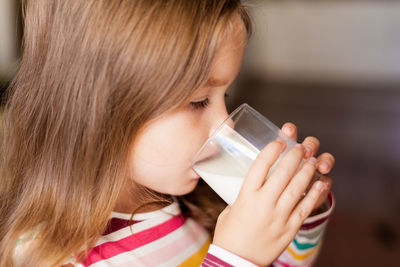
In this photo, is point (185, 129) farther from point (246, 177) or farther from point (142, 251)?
point (142, 251)

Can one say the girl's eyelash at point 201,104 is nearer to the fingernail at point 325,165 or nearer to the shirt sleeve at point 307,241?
the fingernail at point 325,165

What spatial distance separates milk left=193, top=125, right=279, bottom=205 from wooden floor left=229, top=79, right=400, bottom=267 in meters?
1.41

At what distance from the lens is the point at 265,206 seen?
721mm

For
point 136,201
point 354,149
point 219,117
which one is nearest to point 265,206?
point 219,117

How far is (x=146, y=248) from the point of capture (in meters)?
0.83

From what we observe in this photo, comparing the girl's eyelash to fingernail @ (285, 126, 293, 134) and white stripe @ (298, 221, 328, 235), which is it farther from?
white stripe @ (298, 221, 328, 235)

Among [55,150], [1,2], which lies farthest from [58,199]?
[1,2]

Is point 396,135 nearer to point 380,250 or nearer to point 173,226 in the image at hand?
point 380,250

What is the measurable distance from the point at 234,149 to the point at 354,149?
2.74m

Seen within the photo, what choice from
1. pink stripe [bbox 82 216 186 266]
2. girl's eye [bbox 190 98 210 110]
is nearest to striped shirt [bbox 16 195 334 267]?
pink stripe [bbox 82 216 186 266]

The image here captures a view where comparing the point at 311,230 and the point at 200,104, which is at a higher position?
the point at 200,104

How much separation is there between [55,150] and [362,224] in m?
1.90

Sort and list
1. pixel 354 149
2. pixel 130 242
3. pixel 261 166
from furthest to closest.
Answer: pixel 354 149, pixel 130 242, pixel 261 166

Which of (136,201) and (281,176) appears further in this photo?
(136,201)
